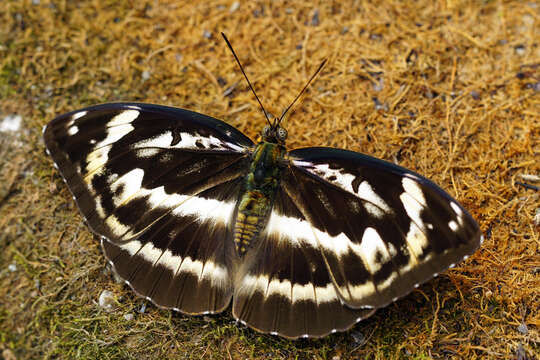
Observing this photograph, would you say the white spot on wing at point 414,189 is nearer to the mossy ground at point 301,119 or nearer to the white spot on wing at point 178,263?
the mossy ground at point 301,119

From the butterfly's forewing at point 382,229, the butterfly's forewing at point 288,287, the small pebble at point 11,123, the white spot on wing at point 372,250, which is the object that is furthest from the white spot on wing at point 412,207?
the small pebble at point 11,123

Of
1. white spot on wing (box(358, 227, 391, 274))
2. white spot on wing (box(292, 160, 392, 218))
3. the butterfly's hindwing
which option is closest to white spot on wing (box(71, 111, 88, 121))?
the butterfly's hindwing

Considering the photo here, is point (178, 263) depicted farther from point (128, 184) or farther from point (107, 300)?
point (107, 300)

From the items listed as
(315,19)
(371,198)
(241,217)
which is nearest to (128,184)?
(241,217)

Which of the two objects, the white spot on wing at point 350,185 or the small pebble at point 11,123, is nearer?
the white spot on wing at point 350,185

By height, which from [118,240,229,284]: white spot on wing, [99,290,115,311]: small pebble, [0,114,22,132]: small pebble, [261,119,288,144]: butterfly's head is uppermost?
[261,119,288,144]: butterfly's head

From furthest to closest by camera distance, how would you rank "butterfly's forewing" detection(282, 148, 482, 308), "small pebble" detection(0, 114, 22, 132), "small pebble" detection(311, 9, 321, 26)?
1. "small pebble" detection(311, 9, 321, 26)
2. "small pebble" detection(0, 114, 22, 132)
3. "butterfly's forewing" detection(282, 148, 482, 308)

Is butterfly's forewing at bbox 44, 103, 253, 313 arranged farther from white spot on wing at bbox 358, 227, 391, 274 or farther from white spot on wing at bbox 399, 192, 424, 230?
white spot on wing at bbox 399, 192, 424, 230
